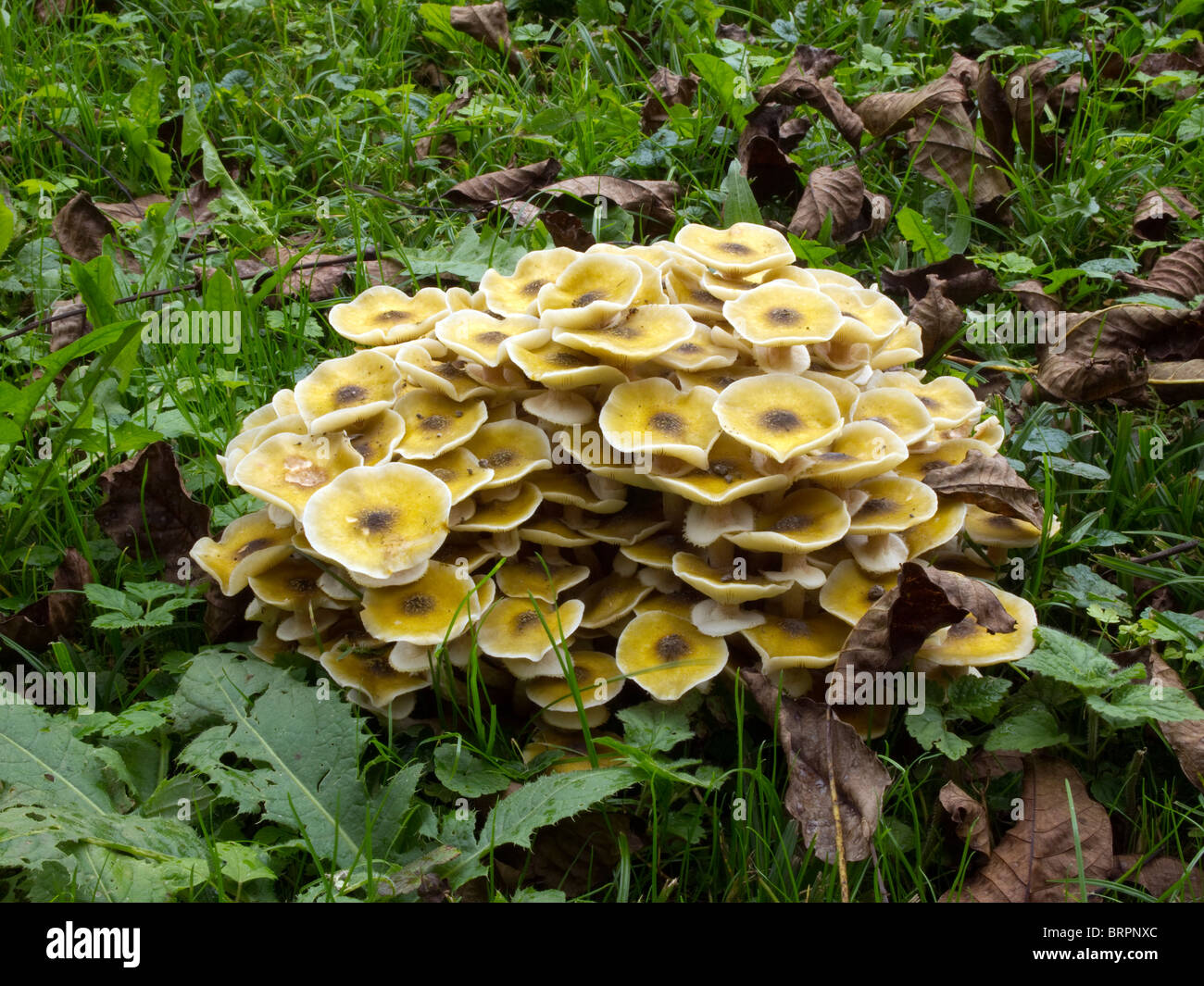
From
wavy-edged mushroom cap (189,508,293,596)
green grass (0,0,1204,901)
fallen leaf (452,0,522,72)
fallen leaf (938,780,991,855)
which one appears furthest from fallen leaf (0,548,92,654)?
fallen leaf (452,0,522,72)

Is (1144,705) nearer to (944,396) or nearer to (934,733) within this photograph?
(934,733)

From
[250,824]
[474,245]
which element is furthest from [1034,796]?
[474,245]

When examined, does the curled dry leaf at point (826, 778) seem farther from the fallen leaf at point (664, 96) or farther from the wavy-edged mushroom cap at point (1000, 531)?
the fallen leaf at point (664, 96)

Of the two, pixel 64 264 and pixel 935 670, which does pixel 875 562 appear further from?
pixel 64 264

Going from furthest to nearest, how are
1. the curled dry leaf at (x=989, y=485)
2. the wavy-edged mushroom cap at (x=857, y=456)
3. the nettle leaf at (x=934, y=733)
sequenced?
the curled dry leaf at (x=989, y=485) → the wavy-edged mushroom cap at (x=857, y=456) → the nettle leaf at (x=934, y=733)

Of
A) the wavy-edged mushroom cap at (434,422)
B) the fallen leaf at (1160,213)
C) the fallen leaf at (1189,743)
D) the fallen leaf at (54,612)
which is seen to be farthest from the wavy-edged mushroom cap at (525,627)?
the fallen leaf at (1160,213)

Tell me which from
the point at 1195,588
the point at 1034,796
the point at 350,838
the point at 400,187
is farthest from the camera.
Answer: the point at 400,187

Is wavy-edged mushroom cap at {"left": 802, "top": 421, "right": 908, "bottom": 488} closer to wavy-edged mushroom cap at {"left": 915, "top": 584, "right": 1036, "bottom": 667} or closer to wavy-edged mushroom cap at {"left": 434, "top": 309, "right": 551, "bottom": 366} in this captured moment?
wavy-edged mushroom cap at {"left": 915, "top": 584, "right": 1036, "bottom": 667}
